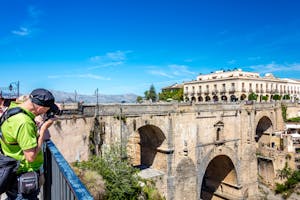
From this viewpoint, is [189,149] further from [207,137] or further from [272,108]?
[272,108]

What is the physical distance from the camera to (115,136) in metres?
15.1

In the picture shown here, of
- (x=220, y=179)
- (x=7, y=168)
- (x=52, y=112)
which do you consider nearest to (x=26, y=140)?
(x=7, y=168)

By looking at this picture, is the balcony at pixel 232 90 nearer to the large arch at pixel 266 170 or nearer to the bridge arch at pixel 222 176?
the large arch at pixel 266 170

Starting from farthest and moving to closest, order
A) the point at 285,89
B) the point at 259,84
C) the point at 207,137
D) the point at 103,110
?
the point at 285,89 → the point at 259,84 → the point at 207,137 → the point at 103,110

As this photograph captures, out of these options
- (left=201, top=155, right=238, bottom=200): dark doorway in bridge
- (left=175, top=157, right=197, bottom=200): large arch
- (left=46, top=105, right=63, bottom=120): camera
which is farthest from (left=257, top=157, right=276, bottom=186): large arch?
Result: (left=46, top=105, right=63, bottom=120): camera

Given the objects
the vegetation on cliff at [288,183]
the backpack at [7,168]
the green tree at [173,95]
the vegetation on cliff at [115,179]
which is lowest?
the vegetation on cliff at [288,183]

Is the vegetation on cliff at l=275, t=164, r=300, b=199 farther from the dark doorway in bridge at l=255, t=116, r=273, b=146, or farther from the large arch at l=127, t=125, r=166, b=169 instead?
the large arch at l=127, t=125, r=166, b=169

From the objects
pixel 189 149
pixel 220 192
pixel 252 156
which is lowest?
pixel 220 192

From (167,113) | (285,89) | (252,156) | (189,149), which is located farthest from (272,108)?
(285,89)

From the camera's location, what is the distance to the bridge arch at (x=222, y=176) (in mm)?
22391

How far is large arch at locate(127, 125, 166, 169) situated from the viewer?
1823 cm

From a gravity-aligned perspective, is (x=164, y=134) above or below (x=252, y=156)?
above

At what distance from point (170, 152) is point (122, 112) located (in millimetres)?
4699

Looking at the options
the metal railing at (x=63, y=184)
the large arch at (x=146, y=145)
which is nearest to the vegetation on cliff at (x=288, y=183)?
the large arch at (x=146, y=145)
